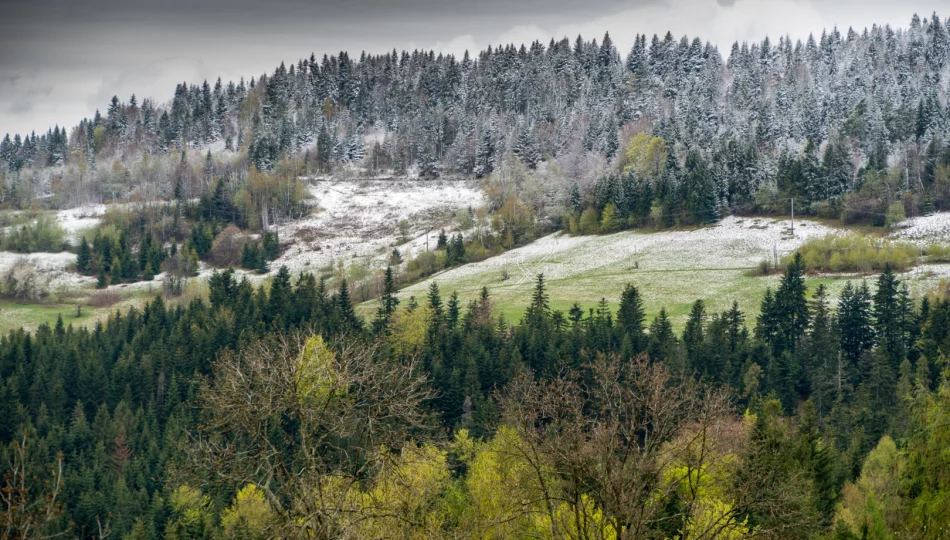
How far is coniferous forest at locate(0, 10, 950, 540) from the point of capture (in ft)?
60.3

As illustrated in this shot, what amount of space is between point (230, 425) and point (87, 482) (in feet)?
223

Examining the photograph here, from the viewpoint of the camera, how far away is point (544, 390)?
2555 cm

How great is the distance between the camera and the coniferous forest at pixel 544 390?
18375mm

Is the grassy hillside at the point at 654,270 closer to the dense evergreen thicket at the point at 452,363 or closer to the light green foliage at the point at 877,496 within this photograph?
the dense evergreen thicket at the point at 452,363

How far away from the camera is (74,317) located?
486 feet

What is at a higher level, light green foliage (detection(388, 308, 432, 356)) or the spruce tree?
the spruce tree

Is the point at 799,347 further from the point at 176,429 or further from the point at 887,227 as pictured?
the point at 176,429

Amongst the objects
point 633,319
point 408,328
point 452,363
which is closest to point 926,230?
point 633,319

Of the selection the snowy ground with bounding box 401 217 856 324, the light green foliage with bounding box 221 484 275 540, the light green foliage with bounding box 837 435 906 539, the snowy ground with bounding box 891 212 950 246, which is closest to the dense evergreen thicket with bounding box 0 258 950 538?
the light green foliage with bounding box 221 484 275 540

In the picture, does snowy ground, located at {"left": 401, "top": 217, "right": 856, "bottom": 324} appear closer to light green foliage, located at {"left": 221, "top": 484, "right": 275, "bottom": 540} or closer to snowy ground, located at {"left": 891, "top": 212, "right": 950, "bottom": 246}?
snowy ground, located at {"left": 891, "top": 212, "right": 950, "bottom": 246}

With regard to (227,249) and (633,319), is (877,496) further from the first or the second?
(227,249)

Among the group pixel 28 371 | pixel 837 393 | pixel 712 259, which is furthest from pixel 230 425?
pixel 712 259

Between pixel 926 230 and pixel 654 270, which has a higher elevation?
pixel 926 230

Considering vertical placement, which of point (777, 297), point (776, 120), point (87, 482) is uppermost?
point (776, 120)
